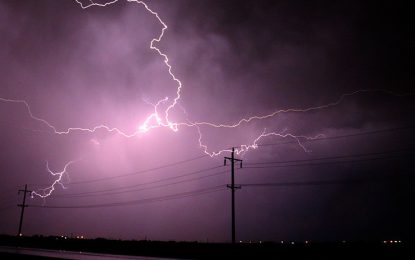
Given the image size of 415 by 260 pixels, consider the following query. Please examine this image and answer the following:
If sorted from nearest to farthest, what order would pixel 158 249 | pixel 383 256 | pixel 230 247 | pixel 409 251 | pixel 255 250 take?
pixel 383 256, pixel 409 251, pixel 255 250, pixel 230 247, pixel 158 249

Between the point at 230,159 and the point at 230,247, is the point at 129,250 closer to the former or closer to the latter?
the point at 230,247

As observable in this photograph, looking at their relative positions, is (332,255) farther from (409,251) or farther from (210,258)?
(210,258)

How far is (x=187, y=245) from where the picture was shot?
33.2 m

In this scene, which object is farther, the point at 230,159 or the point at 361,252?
the point at 230,159

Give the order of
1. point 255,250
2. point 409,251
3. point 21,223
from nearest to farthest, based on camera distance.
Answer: point 409,251 → point 255,250 → point 21,223

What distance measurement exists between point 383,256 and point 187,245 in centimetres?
1644

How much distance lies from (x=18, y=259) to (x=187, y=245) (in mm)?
14699

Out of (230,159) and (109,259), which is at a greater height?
(230,159)

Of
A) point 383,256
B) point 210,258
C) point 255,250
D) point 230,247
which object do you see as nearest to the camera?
point 383,256

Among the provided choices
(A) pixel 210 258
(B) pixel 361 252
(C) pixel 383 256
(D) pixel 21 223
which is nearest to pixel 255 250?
(A) pixel 210 258

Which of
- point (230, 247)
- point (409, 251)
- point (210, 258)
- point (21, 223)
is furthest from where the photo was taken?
point (21, 223)

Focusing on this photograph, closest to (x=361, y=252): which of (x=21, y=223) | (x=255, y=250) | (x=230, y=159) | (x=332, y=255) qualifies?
(x=332, y=255)

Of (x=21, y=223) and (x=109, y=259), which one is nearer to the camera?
(x=109, y=259)

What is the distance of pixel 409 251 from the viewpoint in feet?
72.6
